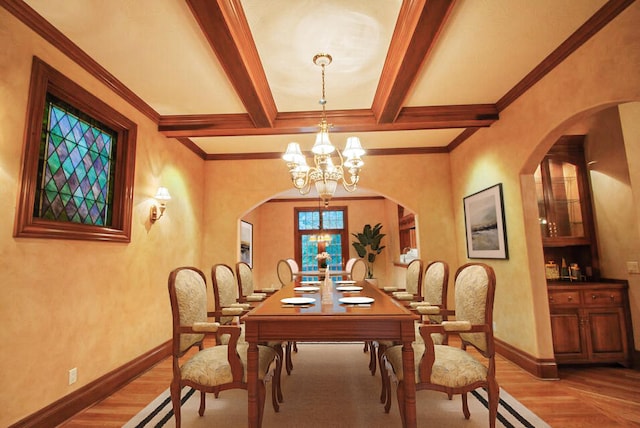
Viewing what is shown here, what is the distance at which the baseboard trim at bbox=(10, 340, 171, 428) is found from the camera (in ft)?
6.79

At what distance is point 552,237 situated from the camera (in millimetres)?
3561

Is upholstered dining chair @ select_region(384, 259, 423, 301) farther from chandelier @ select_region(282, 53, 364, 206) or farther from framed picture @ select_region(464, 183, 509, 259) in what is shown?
chandelier @ select_region(282, 53, 364, 206)

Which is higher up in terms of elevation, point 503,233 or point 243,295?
point 503,233

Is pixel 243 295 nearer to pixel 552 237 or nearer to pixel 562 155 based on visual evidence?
pixel 552 237

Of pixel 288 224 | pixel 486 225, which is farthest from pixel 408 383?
pixel 288 224

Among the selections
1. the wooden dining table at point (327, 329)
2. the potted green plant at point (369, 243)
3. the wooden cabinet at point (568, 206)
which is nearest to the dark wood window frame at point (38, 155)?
the wooden dining table at point (327, 329)

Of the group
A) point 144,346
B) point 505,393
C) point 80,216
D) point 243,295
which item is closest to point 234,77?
point 80,216

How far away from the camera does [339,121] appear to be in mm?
3652

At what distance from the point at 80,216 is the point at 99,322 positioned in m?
0.91

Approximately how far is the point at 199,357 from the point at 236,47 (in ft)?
6.99

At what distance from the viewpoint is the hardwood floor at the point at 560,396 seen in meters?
2.19

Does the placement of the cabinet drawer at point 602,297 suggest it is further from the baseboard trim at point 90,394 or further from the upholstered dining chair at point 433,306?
the baseboard trim at point 90,394

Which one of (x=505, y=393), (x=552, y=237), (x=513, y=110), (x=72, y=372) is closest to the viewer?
(x=72, y=372)

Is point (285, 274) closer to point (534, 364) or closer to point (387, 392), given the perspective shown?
point (387, 392)
